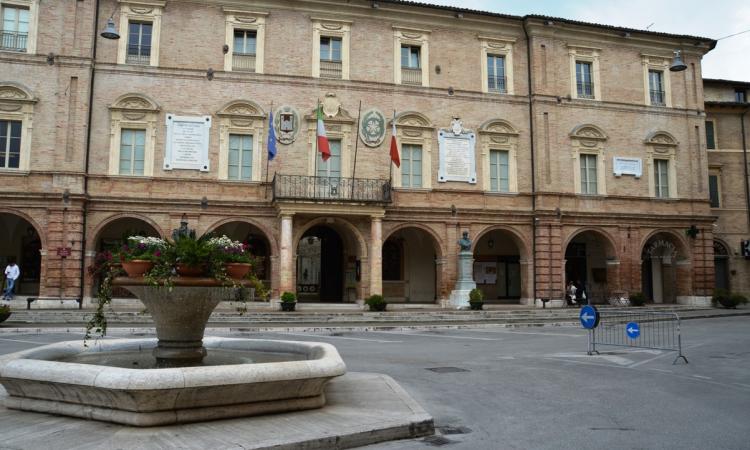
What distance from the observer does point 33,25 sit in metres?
23.9

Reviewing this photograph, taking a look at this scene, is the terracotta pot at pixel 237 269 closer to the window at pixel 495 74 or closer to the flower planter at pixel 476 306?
the flower planter at pixel 476 306

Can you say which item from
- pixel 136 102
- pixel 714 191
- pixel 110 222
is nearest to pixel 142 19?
pixel 136 102

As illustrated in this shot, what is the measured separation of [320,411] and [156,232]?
21276 mm

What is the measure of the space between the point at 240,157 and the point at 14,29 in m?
10.1

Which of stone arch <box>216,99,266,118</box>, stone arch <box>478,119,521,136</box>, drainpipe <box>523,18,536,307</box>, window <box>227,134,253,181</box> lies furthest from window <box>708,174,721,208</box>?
window <box>227,134,253,181</box>

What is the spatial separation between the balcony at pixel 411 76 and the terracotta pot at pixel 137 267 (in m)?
22.1

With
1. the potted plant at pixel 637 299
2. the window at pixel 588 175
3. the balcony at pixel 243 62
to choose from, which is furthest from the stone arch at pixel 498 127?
the balcony at pixel 243 62

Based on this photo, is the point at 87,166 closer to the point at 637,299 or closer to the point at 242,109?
the point at 242,109

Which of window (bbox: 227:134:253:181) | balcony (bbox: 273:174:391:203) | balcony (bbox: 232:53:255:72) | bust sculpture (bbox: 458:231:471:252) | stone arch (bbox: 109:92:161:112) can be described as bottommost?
bust sculpture (bbox: 458:231:471:252)

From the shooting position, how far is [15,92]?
77.8ft

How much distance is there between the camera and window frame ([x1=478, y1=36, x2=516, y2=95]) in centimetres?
2862

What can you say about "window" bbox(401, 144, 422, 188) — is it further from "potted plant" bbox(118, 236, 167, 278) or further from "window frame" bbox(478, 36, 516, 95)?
"potted plant" bbox(118, 236, 167, 278)

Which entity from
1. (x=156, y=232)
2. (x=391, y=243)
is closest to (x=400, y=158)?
(x=391, y=243)

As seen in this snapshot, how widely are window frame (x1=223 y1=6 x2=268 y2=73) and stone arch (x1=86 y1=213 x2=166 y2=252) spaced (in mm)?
7180
